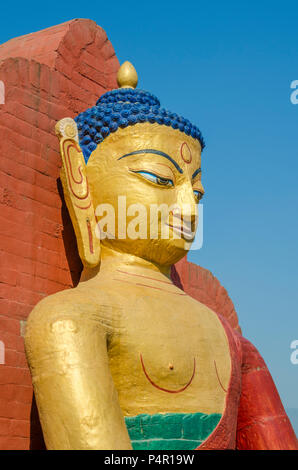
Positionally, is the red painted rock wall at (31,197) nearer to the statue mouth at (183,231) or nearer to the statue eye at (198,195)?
the statue mouth at (183,231)

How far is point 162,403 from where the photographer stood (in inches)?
175

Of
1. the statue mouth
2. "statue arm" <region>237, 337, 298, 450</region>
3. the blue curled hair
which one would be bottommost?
"statue arm" <region>237, 337, 298, 450</region>

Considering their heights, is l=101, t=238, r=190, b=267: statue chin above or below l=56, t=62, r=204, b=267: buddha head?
below

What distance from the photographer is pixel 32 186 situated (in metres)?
5.16

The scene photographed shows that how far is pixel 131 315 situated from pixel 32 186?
123 cm

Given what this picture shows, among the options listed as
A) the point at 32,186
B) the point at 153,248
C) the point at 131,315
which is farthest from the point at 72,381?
the point at 32,186

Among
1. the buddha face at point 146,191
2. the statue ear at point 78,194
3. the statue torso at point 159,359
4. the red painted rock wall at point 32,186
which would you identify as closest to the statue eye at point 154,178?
the buddha face at point 146,191

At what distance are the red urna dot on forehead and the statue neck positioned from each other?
0.71 meters

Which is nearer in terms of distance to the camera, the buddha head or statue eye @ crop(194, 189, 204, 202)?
the buddha head

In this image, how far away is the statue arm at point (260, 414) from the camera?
16.5ft

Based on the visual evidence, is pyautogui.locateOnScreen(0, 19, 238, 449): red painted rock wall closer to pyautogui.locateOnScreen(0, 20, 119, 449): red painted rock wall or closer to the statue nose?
pyautogui.locateOnScreen(0, 20, 119, 449): red painted rock wall

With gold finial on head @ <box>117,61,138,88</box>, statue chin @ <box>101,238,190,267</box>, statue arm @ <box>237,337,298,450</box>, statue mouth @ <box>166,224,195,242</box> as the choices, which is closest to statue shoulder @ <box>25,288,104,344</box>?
statue chin @ <box>101,238,190,267</box>

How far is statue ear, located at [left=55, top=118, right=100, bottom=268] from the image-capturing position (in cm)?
491
